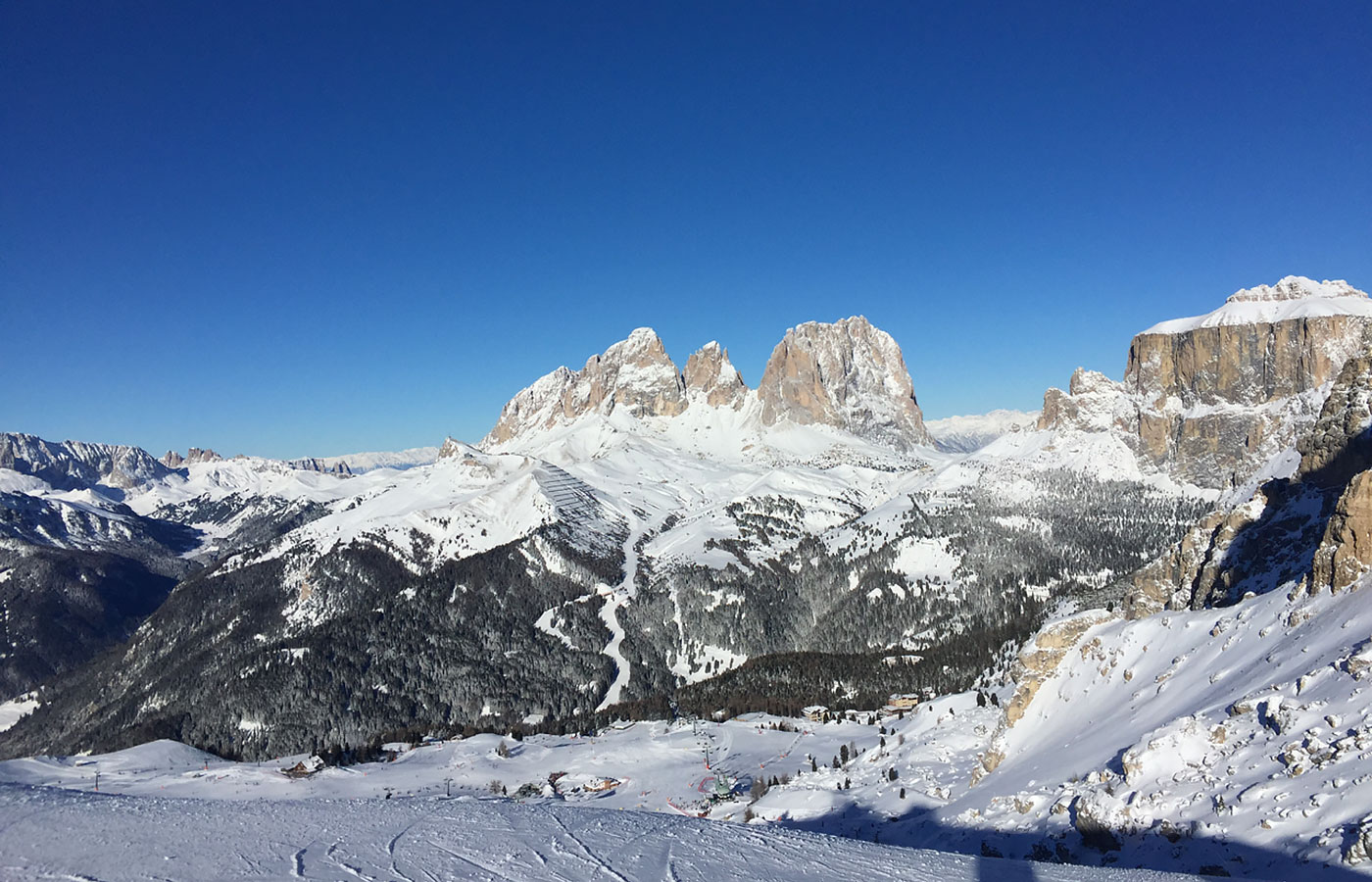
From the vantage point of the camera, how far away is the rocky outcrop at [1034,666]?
60062mm

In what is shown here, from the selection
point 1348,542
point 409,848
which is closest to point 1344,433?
point 1348,542

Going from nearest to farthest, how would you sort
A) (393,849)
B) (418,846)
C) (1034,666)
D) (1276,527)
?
(393,849)
(418,846)
(1034,666)
(1276,527)

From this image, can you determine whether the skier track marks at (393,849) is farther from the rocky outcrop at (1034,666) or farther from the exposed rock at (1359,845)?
the rocky outcrop at (1034,666)

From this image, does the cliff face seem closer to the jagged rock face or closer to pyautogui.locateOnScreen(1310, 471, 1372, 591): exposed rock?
the jagged rock face

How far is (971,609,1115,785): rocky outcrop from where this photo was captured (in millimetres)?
60062

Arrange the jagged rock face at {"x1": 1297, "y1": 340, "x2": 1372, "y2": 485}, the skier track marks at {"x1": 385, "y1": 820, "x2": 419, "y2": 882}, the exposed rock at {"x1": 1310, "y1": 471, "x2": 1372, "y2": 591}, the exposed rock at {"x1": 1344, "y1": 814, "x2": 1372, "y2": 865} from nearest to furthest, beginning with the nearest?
the exposed rock at {"x1": 1344, "y1": 814, "x2": 1372, "y2": 865}
the skier track marks at {"x1": 385, "y1": 820, "x2": 419, "y2": 882}
the exposed rock at {"x1": 1310, "y1": 471, "x2": 1372, "y2": 591}
the jagged rock face at {"x1": 1297, "y1": 340, "x2": 1372, "y2": 485}

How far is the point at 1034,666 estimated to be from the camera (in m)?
65.0

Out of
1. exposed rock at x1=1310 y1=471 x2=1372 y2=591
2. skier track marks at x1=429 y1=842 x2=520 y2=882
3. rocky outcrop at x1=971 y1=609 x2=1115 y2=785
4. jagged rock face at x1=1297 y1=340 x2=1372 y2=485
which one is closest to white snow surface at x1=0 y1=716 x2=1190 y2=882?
skier track marks at x1=429 y1=842 x2=520 y2=882

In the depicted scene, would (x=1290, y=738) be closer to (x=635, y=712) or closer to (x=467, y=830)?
(x=467, y=830)

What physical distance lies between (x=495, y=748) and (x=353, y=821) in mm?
75291

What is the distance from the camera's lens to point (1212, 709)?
38.9 m

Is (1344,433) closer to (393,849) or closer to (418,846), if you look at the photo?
(418,846)

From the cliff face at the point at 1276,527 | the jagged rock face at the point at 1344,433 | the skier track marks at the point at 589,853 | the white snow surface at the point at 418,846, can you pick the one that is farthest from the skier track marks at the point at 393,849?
the jagged rock face at the point at 1344,433

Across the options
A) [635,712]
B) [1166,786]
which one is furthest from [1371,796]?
[635,712]
